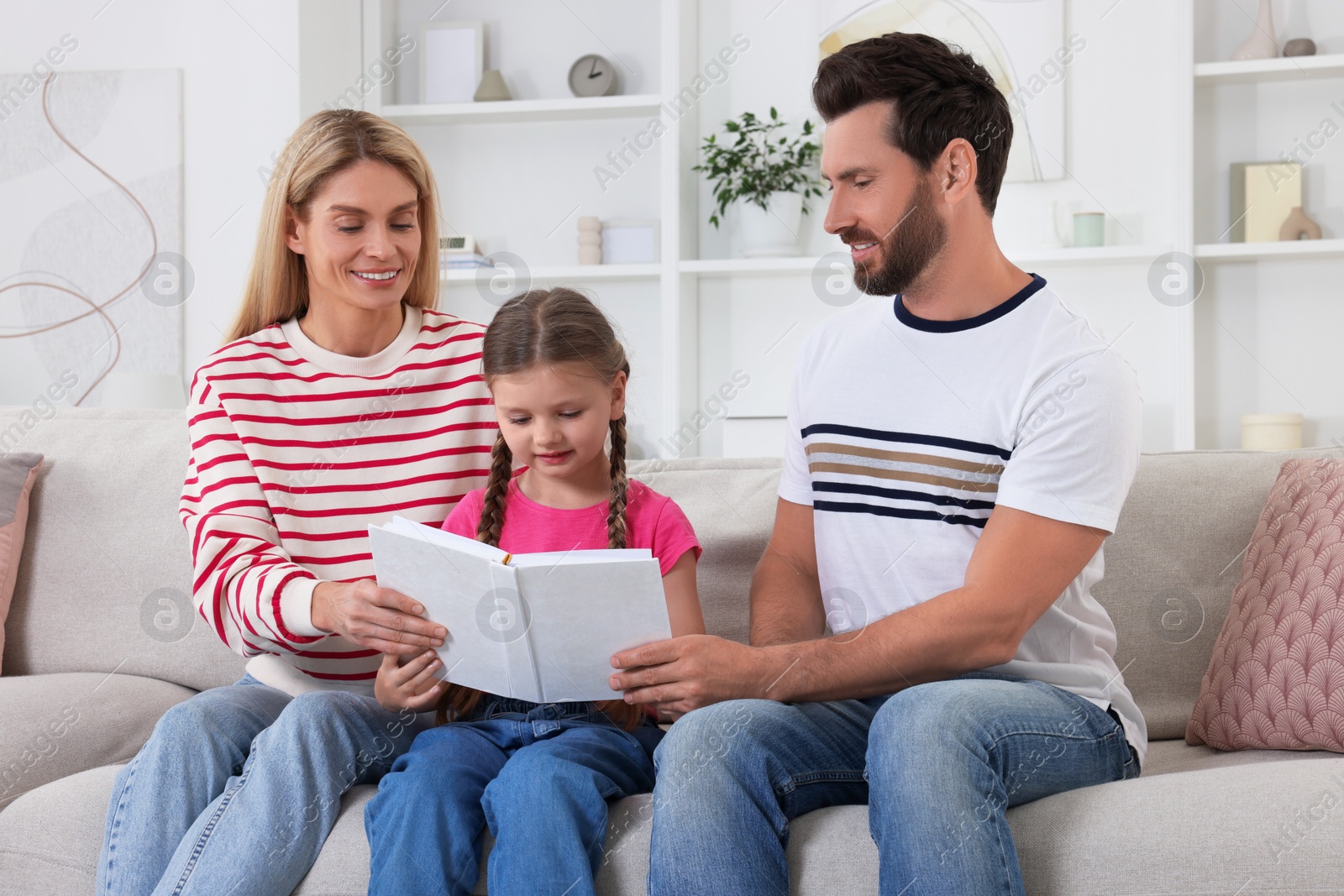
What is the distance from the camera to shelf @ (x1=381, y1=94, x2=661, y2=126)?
11.2 ft

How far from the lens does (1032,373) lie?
131 centimetres

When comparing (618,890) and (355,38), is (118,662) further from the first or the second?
(355,38)

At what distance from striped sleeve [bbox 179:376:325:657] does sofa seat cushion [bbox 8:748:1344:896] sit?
25 centimetres

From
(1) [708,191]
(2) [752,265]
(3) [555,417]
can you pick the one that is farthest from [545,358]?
(1) [708,191]

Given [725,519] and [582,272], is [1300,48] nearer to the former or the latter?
[582,272]

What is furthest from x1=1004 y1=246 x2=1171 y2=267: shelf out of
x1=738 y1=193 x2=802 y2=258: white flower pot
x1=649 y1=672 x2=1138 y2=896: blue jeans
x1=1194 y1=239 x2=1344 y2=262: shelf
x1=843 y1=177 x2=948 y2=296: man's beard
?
x1=649 y1=672 x2=1138 y2=896: blue jeans

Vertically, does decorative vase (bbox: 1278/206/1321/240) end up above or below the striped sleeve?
Result: above

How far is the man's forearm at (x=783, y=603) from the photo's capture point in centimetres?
144

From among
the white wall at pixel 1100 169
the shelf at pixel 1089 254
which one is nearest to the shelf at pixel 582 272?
the white wall at pixel 1100 169

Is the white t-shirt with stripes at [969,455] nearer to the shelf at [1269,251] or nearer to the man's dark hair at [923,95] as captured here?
the man's dark hair at [923,95]

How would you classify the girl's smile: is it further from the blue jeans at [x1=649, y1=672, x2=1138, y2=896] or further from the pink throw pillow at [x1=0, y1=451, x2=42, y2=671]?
the pink throw pillow at [x1=0, y1=451, x2=42, y2=671]

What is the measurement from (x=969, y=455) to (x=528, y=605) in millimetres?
548

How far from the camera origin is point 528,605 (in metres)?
1.16

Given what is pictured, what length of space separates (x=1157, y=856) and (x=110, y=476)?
1.61 m
